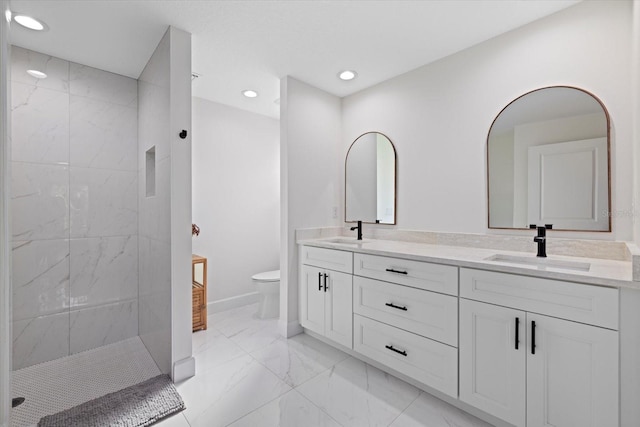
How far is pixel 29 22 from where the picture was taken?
5.98 feet

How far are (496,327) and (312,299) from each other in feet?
4.76

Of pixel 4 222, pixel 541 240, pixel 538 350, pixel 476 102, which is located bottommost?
pixel 538 350

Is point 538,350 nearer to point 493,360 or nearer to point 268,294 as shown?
point 493,360

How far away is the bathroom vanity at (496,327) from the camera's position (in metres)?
1.22

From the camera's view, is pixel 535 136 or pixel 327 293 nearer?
pixel 535 136

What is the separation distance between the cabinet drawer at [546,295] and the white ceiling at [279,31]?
5.30 feet

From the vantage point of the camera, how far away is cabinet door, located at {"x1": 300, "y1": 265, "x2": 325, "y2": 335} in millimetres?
2447

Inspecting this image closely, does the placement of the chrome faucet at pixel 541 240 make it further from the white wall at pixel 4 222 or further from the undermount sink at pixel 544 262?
the white wall at pixel 4 222

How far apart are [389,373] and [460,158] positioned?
168 centimetres

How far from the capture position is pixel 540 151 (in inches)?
73.0

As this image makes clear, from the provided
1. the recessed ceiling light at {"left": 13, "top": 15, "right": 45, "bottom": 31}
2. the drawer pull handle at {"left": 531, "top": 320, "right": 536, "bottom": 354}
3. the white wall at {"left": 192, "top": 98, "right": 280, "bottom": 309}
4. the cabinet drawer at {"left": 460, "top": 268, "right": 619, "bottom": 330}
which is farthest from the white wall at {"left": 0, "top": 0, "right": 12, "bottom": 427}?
the white wall at {"left": 192, "top": 98, "right": 280, "bottom": 309}

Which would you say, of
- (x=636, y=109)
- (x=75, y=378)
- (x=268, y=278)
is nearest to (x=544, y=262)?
(x=636, y=109)

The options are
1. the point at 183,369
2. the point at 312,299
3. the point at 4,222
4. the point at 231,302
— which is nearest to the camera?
the point at 4,222

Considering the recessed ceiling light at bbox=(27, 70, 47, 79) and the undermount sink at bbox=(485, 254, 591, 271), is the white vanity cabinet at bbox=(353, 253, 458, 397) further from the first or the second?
the recessed ceiling light at bbox=(27, 70, 47, 79)
